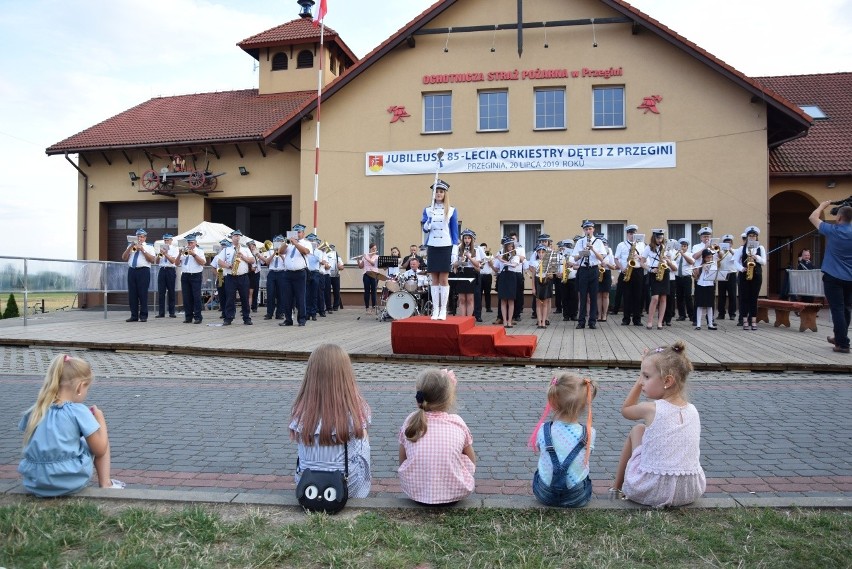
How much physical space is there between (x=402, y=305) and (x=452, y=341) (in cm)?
479

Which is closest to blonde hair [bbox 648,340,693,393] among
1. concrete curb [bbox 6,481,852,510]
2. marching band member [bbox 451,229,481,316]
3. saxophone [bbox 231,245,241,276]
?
concrete curb [bbox 6,481,852,510]

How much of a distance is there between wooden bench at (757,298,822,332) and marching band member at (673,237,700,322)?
1641 mm

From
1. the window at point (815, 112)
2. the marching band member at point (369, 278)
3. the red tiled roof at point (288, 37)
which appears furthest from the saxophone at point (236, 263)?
the window at point (815, 112)

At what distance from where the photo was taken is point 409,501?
4.34 meters

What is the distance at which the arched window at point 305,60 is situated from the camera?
28.7 metres

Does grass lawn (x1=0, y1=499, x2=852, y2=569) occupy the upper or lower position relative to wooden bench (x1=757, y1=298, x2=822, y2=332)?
lower

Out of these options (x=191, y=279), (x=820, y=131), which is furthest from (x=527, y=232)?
(x=820, y=131)

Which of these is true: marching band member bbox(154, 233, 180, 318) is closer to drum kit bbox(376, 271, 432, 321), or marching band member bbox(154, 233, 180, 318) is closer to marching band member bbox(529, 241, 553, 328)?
drum kit bbox(376, 271, 432, 321)

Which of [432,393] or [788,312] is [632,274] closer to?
[788,312]

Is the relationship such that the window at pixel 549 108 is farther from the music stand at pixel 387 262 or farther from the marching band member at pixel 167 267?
the marching band member at pixel 167 267

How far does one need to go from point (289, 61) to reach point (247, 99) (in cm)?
247

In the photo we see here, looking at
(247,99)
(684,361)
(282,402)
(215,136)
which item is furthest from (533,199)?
(684,361)

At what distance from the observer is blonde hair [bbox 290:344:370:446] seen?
426cm

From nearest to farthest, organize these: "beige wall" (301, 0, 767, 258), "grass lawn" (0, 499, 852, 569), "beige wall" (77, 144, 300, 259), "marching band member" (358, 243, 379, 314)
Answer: "grass lawn" (0, 499, 852, 569) < "marching band member" (358, 243, 379, 314) < "beige wall" (301, 0, 767, 258) < "beige wall" (77, 144, 300, 259)
